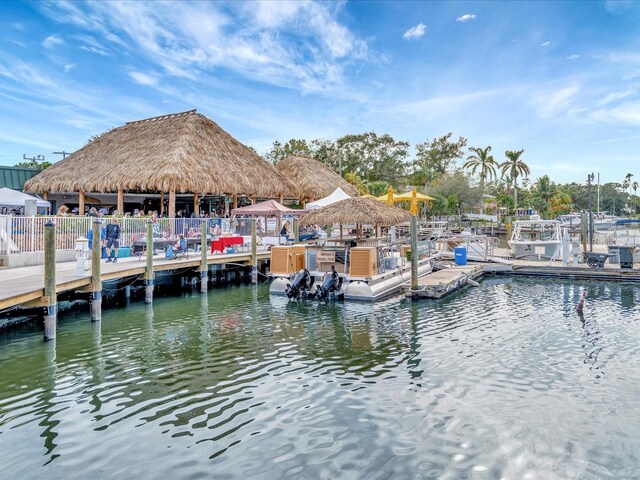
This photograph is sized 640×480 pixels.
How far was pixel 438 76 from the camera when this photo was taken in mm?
21125

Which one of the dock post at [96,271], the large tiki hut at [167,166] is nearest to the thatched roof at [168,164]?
the large tiki hut at [167,166]

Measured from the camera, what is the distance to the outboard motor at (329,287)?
1344 centimetres

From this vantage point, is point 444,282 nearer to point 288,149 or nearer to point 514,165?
point 288,149

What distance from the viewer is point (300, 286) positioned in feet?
45.2

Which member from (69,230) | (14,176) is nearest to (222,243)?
(69,230)

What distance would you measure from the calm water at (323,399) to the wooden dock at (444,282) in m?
2.96

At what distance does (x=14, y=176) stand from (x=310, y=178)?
63.4ft

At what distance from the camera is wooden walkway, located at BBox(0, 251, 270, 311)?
8.42 meters

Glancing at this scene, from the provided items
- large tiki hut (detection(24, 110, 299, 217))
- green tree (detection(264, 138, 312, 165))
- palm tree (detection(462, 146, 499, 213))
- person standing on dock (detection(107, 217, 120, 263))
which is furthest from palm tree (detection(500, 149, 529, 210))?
person standing on dock (detection(107, 217, 120, 263))

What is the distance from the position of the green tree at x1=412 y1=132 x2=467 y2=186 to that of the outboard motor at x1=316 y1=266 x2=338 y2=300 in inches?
1678

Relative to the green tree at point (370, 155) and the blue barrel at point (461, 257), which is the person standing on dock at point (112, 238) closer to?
the blue barrel at point (461, 257)

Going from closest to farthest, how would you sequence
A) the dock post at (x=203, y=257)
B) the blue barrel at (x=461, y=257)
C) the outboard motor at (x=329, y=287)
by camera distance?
the outboard motor at (x=329, y=287) → the dock post at (x=203, y=257) → the blue barrel at (x=461, y=257)

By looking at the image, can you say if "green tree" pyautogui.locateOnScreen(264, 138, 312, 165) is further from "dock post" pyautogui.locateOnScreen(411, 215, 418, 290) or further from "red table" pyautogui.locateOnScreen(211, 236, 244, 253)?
"dock post" pyautogui.locateOnScreen(411, 215, 418, 290)

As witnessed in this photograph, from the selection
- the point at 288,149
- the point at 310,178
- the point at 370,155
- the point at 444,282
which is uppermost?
the point at 288,149
